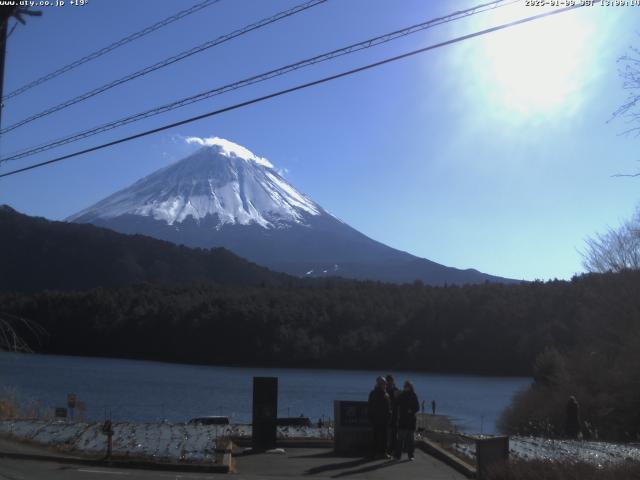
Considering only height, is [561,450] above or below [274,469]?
above

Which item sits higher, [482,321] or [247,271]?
[247,271]

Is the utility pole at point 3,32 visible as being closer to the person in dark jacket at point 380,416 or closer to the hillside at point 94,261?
the person in dark jacket at point 380,416

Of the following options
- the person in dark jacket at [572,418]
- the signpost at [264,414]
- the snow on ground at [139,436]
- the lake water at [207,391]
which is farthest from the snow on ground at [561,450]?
the lake water at [207,391]

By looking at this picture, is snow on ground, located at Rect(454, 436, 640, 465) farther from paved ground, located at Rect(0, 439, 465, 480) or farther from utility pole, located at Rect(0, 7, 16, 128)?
utility pole, located at Rect(0, 7, 16, 128)

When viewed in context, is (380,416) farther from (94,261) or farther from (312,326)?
(94,261)

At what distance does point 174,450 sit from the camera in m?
14.0

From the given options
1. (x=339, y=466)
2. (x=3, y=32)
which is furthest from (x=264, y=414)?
(x=3, y=32)

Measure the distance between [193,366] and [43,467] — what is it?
78.4 m

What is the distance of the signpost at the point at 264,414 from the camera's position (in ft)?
48.9

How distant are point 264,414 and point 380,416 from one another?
2236 mm

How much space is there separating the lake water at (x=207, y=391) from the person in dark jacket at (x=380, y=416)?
1715 centimetres

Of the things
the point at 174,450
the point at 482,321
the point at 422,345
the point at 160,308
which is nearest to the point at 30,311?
the point at 160,308

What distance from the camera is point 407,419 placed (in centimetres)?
1420

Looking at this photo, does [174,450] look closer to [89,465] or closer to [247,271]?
[89,465]
